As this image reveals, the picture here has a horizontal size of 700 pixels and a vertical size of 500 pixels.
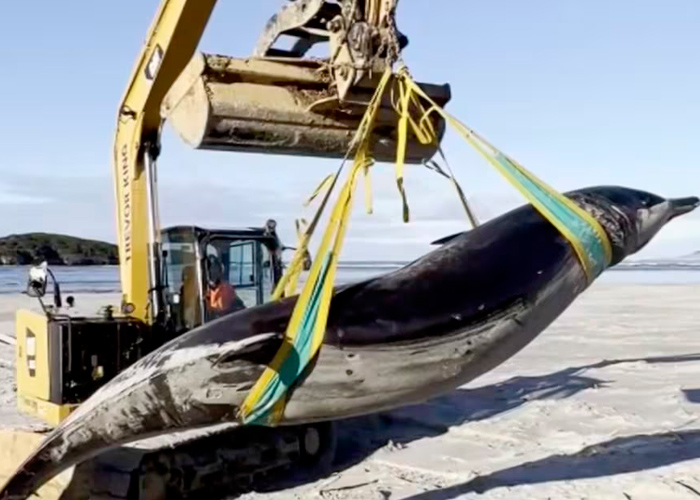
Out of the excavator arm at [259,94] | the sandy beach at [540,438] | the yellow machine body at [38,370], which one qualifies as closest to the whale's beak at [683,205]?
the excavator arm at [259,94]

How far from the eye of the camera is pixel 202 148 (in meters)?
6.87

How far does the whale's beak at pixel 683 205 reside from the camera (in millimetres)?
5902

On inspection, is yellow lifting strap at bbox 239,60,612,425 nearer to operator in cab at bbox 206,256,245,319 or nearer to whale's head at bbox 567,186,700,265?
whale's head at bbox 567,186,700,265

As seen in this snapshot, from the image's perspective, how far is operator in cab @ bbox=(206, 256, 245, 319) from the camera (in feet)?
27.3

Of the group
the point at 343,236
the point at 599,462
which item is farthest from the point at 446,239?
the point at 599,462

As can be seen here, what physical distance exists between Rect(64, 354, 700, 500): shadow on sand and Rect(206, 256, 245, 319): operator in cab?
58.3 inches

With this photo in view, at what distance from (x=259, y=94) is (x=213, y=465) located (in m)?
2.76

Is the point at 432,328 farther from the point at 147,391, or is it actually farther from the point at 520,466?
the point at 520,466

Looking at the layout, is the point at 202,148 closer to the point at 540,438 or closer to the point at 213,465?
the point at 213,465

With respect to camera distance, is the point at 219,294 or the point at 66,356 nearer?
the point at 66,356

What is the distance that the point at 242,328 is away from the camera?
4.71 m

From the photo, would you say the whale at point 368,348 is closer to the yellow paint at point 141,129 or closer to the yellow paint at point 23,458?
the yellow paint at point 23,458

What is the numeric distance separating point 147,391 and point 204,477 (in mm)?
2952

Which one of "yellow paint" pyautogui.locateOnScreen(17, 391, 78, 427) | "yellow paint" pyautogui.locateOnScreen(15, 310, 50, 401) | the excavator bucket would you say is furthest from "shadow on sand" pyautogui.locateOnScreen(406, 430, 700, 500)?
"yellow paint" pyautogui.locateOnScreen(15, 310, 50, 401)
